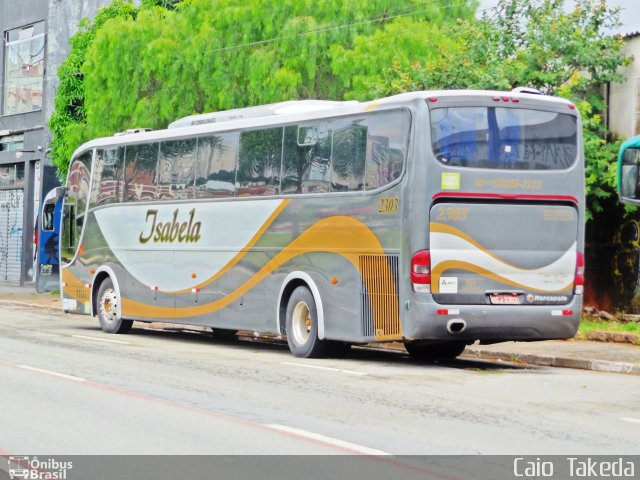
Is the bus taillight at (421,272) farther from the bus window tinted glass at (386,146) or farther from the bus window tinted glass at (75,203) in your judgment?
the bus window tinted glass at (75,203)

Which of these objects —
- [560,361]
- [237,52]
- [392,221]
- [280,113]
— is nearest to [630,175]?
[392,221]

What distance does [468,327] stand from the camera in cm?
1638

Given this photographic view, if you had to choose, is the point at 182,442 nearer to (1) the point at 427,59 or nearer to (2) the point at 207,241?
(2) the point at 207,241

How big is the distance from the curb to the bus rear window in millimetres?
2751

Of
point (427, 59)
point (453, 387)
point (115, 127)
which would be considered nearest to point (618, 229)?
point (427, 59)

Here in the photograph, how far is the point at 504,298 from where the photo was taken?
16656mm

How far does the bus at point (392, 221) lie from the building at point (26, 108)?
2392 centimetres

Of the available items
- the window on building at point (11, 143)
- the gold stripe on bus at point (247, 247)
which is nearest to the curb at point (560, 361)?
the gold stripe on bus at point (247, 247)

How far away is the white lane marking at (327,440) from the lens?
9180mm

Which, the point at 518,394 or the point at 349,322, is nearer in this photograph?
the point at 518,394

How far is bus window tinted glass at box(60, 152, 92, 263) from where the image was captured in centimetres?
2505

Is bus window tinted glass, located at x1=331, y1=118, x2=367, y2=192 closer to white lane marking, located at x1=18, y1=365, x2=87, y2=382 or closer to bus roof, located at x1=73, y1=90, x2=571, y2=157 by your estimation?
bus roof, located at x1=73, y1=90, x2=571, y2=157

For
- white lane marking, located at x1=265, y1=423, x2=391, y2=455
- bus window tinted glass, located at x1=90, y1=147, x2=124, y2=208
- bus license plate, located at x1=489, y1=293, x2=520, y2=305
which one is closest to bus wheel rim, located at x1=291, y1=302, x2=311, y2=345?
bus license plate, located at x1=489, y1=293, x2=520, y2=305

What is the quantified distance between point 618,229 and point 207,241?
8.55 m
